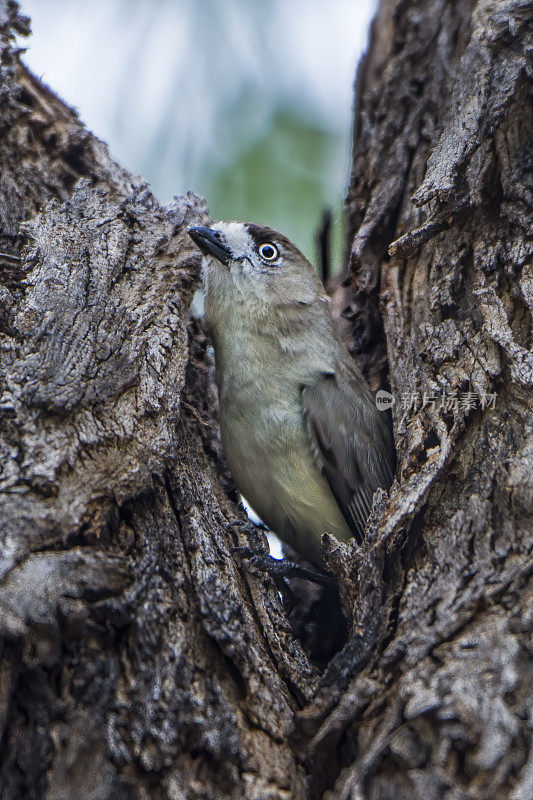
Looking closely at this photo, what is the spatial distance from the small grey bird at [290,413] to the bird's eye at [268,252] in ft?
0.77

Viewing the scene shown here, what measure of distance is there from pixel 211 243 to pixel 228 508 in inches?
62.6

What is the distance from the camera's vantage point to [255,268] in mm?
4539

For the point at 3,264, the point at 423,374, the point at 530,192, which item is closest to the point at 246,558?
the point at 423,374

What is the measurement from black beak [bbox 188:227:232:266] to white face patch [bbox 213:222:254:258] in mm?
81

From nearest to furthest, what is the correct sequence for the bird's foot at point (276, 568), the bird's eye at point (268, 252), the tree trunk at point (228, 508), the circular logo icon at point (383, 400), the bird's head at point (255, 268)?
the tree trunk at point (228, 508), the bird's foot at point (276, 568), the circular logo icon at point (383, 400), the bird's head at point (255, 268), the bird's eye at point (268, 252)

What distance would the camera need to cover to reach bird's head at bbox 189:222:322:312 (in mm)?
4379

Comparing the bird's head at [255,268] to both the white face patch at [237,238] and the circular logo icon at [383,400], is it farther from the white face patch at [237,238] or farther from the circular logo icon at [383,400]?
the circular logo icon at [383,400]

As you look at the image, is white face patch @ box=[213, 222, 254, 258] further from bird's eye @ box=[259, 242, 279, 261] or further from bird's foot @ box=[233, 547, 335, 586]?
bird's foot @ box=[233, 547, 335, 586]

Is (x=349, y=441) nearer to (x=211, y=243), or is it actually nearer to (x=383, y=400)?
(x=383, y=400)

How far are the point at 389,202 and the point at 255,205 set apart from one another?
2.76m

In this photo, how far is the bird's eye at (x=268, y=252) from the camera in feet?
15.2

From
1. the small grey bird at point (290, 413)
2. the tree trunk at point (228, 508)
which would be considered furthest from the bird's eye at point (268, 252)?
the tree trunk at point (228, 508)

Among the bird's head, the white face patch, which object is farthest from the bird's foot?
the white face patch

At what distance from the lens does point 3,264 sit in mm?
3342
